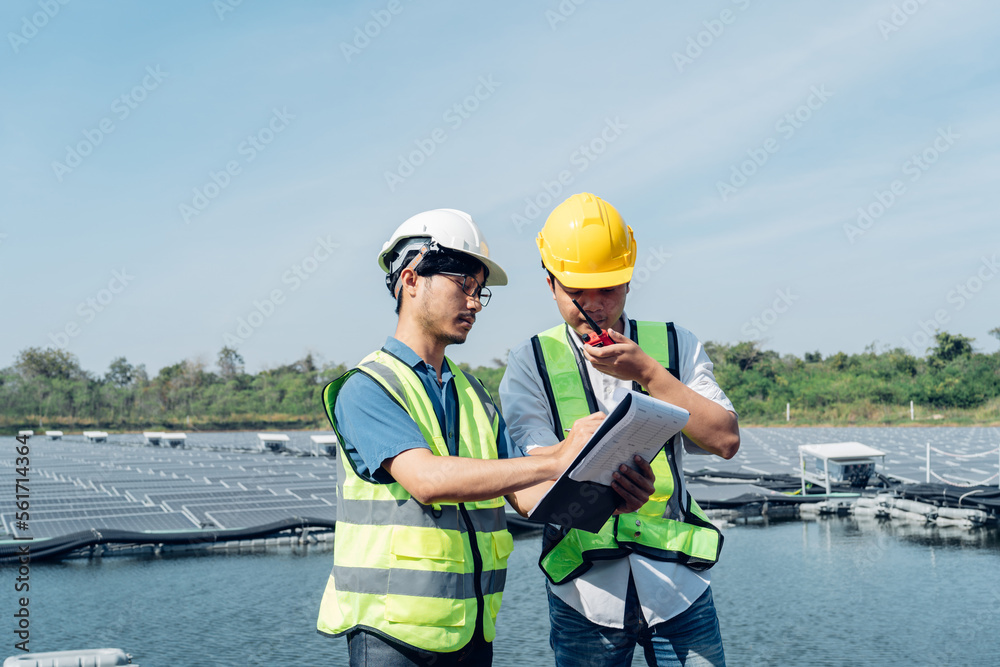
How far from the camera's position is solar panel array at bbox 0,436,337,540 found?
1161cm

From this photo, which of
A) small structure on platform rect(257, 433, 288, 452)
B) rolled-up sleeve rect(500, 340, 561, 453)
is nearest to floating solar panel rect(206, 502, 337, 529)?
rolled-up sleeve rect(500, 340, 561, 453)

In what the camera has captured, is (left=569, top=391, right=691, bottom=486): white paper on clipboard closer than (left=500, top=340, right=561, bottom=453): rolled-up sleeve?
Yes

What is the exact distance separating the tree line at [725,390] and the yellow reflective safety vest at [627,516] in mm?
39483

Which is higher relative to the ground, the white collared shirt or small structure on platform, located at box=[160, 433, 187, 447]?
the white collared shirt

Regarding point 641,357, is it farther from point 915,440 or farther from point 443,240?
point 915,440

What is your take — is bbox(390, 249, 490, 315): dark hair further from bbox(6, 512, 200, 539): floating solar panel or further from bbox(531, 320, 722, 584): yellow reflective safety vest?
bbox(6, 512, 200, 539): floating solar panel

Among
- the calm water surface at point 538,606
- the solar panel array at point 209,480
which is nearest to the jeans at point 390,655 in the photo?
the calm water surface at point 538,606

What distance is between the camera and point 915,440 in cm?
2814

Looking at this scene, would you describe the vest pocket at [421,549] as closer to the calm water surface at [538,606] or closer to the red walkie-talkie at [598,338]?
Answer: the red walkie-talkie at [598,338]

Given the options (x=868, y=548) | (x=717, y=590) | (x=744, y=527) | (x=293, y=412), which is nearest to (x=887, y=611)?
(x=717, y=590)

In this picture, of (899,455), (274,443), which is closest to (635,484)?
(899,455)

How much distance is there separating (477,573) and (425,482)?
1.21ft

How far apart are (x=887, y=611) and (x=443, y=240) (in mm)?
7656

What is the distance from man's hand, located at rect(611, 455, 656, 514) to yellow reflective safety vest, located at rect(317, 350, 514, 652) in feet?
1.17
